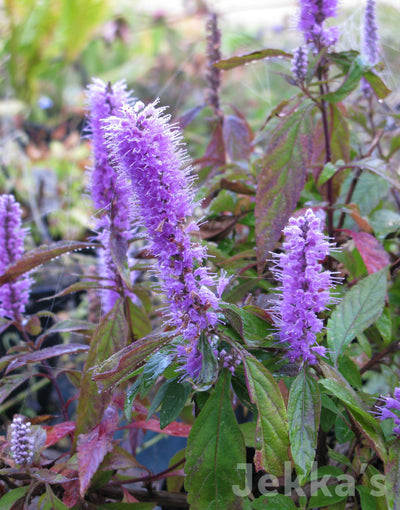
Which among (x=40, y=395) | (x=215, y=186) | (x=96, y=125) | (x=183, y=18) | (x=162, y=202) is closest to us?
(x=162, y=202)

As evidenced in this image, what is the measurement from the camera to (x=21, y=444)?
2.32 feet

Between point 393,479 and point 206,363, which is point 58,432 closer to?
point 206,363

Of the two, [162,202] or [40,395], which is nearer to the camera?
[162,202]

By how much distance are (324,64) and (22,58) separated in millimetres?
2735

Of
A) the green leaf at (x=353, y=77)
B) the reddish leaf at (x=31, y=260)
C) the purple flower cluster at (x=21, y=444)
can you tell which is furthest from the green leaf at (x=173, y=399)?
the green leaf at (x=353, y=77)

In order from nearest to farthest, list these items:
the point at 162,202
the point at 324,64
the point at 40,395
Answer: the point at 162,202, the point at 324,64, the point at 40,395

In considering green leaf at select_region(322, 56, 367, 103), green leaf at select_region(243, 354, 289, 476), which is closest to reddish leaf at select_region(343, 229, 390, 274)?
green leaf at select_region(322, 56, 367, 103)

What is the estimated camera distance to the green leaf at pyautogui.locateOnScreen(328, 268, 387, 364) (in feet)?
2.16

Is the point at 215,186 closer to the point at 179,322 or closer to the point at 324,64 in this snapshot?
the point at 324,64

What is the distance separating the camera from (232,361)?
0.60 meters

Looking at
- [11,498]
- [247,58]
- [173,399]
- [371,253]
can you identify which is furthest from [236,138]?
[11,498]

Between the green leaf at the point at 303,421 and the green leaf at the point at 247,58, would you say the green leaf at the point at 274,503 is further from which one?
the green leaf at the point at 247,58

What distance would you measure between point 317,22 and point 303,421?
68cm

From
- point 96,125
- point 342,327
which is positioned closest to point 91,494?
point 342,327
